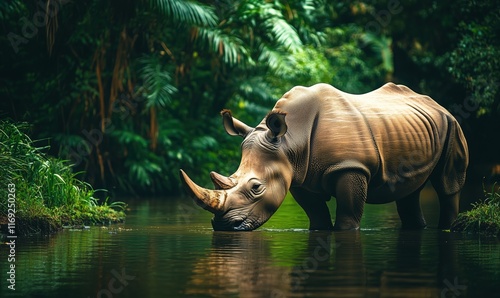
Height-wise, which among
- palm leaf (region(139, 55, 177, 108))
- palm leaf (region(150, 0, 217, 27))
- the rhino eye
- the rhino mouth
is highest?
palm leaf (region(150, 0, 217, 27))

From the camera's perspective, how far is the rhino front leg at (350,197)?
38.7 ft

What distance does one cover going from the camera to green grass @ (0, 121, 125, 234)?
11766 mm

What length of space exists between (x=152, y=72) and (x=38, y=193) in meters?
7.98

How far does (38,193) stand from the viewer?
1268cm

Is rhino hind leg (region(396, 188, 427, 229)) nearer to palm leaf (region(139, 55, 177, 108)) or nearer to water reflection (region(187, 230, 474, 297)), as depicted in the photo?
water reflection (region(187, 230, 474, 297))

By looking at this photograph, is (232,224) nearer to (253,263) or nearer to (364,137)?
(364,137)

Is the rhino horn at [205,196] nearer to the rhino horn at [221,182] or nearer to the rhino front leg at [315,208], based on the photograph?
the rhino horn at [221,182]

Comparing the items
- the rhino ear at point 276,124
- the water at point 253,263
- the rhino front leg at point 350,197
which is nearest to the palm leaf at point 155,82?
the water at point 253,263

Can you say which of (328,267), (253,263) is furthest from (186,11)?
(328,267)

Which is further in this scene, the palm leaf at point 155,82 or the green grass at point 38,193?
the palm leaf at point 155,82

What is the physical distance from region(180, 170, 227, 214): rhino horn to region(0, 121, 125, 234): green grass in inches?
79.6

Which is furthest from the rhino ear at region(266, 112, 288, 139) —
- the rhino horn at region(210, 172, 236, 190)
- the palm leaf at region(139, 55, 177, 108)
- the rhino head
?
the palm leaf at region(139, 55, 177, 108)

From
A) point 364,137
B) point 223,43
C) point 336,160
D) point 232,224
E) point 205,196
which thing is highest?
point 223,43

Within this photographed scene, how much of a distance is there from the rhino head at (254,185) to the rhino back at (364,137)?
26cm
